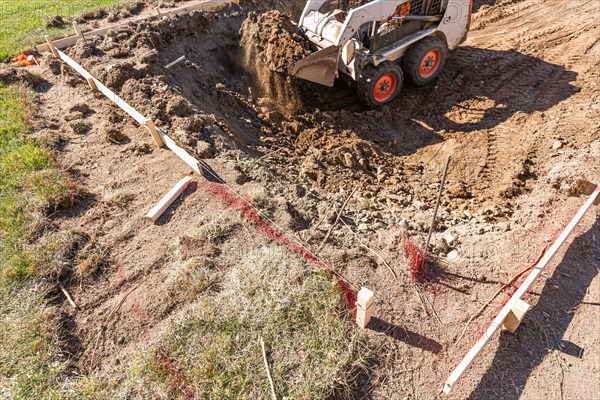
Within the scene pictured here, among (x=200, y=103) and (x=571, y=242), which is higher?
(x=200, y=103)

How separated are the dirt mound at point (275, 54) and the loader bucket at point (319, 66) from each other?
0.40 metres

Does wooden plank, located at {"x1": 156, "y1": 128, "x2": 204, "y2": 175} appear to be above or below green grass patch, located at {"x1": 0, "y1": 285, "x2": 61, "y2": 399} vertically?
above

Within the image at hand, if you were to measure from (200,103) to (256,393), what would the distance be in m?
5.27

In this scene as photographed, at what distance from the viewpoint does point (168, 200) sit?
14.6 ft

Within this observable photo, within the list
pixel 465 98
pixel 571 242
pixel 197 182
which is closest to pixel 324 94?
pixel 465 98

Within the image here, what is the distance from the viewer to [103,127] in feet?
19.0

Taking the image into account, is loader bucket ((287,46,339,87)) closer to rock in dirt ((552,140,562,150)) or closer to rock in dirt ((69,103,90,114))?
rock in dirt ((69,103,90,114))

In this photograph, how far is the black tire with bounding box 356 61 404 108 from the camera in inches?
266

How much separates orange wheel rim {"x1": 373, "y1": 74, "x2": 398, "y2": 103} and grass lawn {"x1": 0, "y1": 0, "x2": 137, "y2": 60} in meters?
8.19

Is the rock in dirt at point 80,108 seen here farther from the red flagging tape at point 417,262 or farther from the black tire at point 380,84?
the red flagging tape at point 417,262

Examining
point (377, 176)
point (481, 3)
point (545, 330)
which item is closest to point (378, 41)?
point (377, 176)

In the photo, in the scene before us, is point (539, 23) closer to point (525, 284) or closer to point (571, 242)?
point (571, 242)

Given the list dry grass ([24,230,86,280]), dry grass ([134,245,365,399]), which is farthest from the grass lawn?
dry grass ([134,245,365,399])

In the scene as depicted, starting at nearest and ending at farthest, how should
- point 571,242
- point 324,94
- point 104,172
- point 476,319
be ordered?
point 476,319, point 571,242, point 104,172, point 324,94
